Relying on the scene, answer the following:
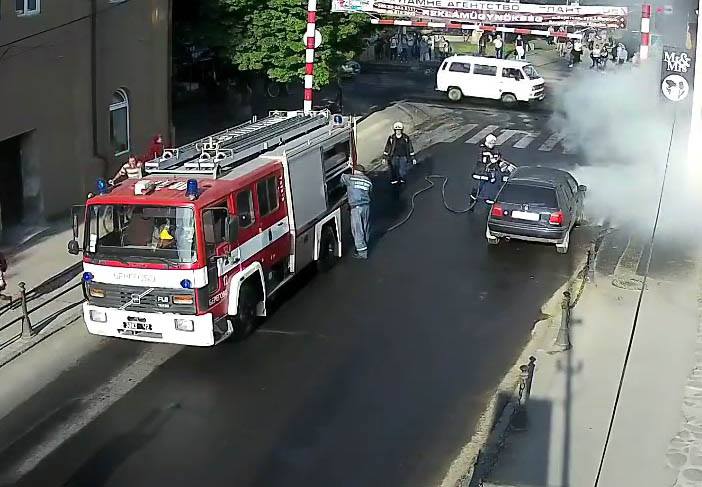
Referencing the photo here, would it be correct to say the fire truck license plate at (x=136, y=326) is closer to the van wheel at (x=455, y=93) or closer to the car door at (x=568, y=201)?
the car door at (x=568, y=201)

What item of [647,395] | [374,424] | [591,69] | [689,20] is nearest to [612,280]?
[647,395]

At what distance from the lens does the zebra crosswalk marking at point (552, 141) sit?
94.2 ft

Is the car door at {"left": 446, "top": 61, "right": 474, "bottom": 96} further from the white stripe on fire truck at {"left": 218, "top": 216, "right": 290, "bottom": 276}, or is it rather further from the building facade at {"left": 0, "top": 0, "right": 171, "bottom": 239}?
the white stripe on fire truck at {"left": 218, "top": 216, "right": 290, "bottom": 276}

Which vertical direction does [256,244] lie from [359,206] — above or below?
above

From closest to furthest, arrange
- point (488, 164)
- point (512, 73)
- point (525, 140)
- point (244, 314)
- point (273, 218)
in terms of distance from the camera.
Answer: point (244, 314), point (273, 218), point (488, 164), point (525, 140), point (512, 73)

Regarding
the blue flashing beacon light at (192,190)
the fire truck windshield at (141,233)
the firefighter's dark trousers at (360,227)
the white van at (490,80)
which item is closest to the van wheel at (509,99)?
the white van at (490,80)

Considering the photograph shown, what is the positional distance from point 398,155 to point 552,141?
947 cm

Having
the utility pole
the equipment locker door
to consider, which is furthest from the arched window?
the utility pole

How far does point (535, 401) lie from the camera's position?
441 inches

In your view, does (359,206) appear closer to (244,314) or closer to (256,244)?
(256,244)

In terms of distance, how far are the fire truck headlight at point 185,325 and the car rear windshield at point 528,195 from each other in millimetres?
7514

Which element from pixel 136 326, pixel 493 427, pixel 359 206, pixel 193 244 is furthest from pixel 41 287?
pixel 493 427

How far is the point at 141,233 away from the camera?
12.0 metres

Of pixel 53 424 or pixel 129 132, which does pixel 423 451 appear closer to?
pixel 53 424
